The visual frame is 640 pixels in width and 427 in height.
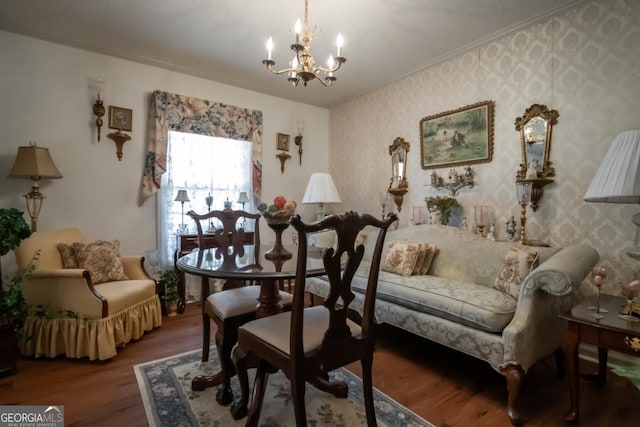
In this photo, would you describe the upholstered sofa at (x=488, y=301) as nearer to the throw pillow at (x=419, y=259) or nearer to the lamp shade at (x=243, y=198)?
the throw pillow at (x=419, y=259)

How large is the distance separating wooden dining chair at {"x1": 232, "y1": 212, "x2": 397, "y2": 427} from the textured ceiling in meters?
1.96

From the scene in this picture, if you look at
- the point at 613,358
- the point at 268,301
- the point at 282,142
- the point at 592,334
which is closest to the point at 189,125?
the point at 282,142

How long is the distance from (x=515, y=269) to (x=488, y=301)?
0.40 meters

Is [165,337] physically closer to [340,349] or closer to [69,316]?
[69,316]

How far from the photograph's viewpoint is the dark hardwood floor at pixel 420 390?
5.39ft

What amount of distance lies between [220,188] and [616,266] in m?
3.73

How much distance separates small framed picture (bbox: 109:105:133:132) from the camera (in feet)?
10.3

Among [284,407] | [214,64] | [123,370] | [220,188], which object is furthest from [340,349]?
[214,64]

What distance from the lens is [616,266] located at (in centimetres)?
219

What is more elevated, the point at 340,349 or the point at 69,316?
the point at 340,349

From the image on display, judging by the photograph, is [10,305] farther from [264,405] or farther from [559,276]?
[559,276]

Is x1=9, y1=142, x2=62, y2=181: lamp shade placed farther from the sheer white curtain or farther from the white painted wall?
the sheer white curtain

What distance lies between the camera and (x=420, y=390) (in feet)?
6.23

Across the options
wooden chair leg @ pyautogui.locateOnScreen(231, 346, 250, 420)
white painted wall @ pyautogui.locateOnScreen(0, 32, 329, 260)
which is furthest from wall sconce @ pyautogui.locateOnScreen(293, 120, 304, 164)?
wooden chair leg @ pyautogui.locateOnScreen(231, 346, 250, 420)
